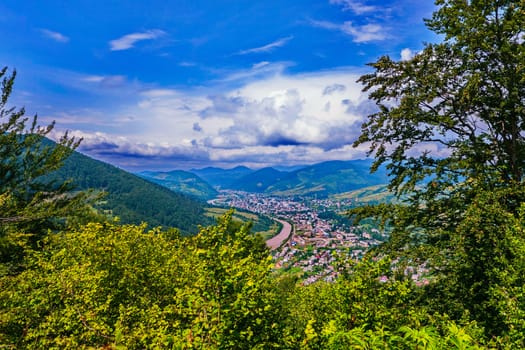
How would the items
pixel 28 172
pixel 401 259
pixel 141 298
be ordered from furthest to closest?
pixel 28 172 < pixel 401 259 < pixel 141 298

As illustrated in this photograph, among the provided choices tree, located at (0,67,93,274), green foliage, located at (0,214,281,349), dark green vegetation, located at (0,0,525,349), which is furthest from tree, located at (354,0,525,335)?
tree, located at (0,67,93,274)

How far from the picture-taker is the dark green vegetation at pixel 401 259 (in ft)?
21.7

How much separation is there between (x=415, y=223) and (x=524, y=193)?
415 centimetres

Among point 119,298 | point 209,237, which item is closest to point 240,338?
point 209,237

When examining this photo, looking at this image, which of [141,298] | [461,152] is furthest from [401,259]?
[141,298]

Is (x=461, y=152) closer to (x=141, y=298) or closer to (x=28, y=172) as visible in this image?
(x=141, y=298)

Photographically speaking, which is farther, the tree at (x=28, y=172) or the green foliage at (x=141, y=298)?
the tree at (x=28, y=172)

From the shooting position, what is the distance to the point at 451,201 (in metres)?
12.6

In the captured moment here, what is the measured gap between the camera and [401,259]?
483 inches

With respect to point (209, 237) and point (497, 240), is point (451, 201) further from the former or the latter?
point (209, 237)

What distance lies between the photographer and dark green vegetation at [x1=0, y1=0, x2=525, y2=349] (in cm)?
661

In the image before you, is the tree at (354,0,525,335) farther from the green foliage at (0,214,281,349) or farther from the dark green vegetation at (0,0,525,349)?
the green foliage at (0,214,281,349)

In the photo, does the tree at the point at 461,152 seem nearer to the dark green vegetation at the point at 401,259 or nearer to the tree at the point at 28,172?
the dark green vegetation at the point at 401,259

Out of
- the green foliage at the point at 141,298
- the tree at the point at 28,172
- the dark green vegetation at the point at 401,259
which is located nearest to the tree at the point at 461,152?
the dark green vegetation at the point at 401,259
